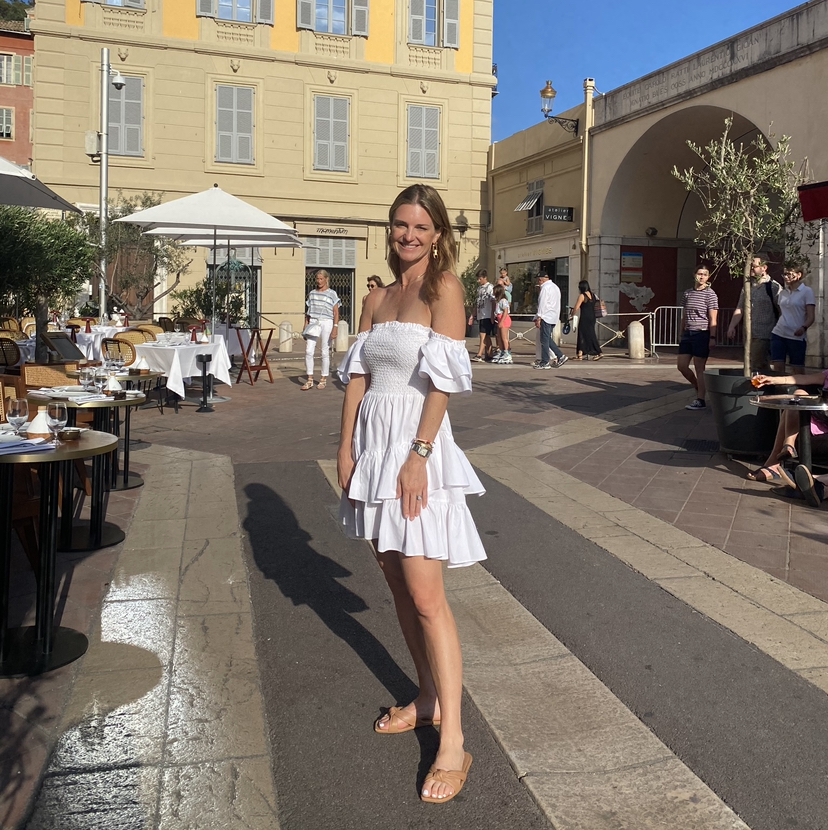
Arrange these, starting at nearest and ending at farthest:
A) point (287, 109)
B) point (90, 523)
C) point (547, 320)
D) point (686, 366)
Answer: point (90, 523)
point (686, 366)
point (547, 320)
point (287, 109)

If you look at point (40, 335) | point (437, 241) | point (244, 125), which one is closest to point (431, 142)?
point (244, 125)

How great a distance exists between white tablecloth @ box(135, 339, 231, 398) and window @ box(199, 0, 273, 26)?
1731cm

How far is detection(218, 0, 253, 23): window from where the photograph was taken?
82.0ft

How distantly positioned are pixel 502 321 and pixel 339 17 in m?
13.8

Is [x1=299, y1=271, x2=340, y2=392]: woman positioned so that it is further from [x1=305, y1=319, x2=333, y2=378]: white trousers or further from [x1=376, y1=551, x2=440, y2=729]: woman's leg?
[x1=376, y1=551, x2=440, y2=729]: woman's leg

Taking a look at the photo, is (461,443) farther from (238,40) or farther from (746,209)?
(238,40)

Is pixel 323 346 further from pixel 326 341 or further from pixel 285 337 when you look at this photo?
pixel 285 337

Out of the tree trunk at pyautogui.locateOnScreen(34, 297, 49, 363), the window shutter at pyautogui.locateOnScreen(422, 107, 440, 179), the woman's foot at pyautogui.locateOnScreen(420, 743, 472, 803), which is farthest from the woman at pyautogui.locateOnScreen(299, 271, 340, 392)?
the window shutter at pyautogui.locateOnScreen(422, 107, 440, 179)

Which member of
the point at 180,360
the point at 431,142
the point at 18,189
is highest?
the point at 431,142

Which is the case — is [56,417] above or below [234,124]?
below

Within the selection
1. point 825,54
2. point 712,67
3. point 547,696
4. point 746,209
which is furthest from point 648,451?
point 712,67

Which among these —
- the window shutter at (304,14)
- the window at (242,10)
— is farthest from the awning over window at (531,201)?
the window at (242,10)

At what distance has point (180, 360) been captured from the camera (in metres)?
10.3

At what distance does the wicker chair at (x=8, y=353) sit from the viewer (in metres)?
8.48
